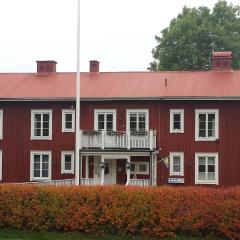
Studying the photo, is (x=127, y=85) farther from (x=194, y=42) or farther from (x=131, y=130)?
(x=194, y=42)

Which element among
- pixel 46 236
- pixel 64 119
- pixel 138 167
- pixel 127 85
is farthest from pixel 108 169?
pixel 46 236

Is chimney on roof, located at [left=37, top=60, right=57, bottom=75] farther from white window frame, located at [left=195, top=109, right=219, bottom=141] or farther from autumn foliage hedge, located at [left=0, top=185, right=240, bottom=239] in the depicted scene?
autumn foliage hedge, located at [left=0, top=185, right=240, bottom=239]

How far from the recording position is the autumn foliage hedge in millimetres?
18953

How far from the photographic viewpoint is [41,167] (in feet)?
118

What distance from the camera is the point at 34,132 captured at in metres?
36.2

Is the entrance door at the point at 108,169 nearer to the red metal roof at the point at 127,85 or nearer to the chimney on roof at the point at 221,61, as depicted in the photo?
the red metal roof at the point at 127,85

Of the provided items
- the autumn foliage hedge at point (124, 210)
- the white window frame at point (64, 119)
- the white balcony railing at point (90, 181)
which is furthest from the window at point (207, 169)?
the autumn foliage hedge at point (124, 210)

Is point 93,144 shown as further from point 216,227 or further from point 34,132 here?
point 216,227

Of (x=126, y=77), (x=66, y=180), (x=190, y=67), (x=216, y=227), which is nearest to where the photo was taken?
(x=216, y=227)

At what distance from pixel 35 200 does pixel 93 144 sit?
13.9 m

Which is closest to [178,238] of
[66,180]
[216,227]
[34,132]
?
[216,227]

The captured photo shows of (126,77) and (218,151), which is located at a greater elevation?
(126,77)

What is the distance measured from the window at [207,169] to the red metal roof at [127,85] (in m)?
3.57

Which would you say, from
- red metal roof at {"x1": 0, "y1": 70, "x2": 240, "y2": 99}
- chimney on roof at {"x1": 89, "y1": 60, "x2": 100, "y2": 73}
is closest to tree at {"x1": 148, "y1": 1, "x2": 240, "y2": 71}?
chimney on roof at {"x1": 89, "y1": 60, "x2": 100, "y2": 73}
